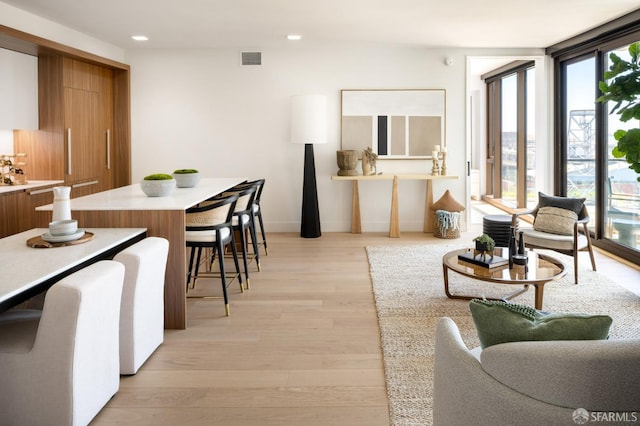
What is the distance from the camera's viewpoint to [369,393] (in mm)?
2727

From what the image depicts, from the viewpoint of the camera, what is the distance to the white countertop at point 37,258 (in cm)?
215

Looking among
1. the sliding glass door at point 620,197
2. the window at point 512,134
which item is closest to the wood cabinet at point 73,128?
the sliding glass door at point 620,197

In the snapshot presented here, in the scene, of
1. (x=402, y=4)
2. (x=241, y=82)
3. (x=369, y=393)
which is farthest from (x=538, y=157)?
(x=369, y=393)

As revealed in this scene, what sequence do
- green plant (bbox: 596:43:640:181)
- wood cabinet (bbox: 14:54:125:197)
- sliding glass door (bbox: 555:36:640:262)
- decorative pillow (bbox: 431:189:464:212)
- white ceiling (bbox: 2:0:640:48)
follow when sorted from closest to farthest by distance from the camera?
green plant (bbox: 596:43:640:181) < white ceiling (bbox: 2:0:640:48) < sliding glass door (bbox: 555:36:640:262) < wood cabinet (bbox: 14:54:125:197) < decorative pillow (bbox: 431:189:464:212)

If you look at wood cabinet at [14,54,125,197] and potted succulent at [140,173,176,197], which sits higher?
wood cabinet at [14,54,125,197]

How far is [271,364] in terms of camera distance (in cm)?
310

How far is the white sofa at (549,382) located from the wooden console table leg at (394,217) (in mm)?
5618

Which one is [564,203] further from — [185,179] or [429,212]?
[185,179]

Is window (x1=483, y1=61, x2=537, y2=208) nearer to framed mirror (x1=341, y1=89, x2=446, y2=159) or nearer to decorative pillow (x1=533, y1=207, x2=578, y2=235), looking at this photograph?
framed mirror (x1=341, y1=89, x2=446, y2=159)

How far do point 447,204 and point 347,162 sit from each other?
1392 millimetres

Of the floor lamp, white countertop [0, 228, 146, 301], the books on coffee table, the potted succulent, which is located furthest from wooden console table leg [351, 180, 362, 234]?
white countertop [0, 228, 146, 301]

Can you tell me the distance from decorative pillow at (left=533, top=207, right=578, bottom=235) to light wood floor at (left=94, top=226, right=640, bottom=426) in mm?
629

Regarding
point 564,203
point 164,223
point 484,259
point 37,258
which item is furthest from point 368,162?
point 37,258

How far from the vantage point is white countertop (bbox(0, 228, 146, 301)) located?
7.05ft
